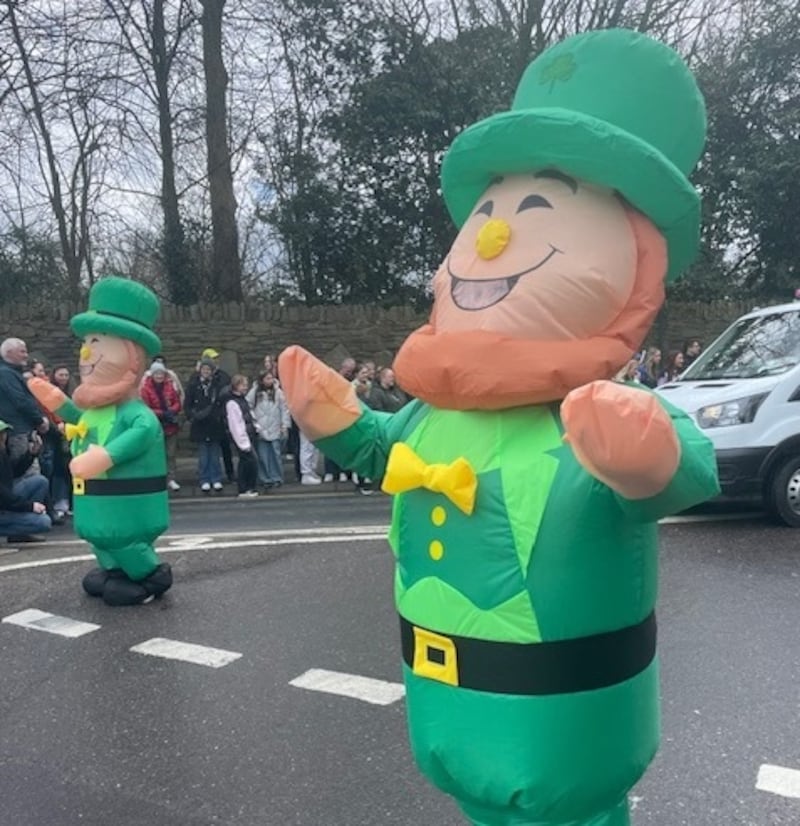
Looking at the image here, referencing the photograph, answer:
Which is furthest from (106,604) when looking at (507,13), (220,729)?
(507,13)

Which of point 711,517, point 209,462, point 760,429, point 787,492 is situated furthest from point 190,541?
point 787,492

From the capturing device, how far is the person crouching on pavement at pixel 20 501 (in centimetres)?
811

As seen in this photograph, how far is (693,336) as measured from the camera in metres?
17.2

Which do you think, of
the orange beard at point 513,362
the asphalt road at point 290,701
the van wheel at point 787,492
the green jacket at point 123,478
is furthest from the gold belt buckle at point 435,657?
the van wheel at point 787,492

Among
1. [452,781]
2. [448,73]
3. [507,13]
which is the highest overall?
[507,13]

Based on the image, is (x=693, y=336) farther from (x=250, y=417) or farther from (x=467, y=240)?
(x=467, y=240)

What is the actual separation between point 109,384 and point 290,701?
2.41 m

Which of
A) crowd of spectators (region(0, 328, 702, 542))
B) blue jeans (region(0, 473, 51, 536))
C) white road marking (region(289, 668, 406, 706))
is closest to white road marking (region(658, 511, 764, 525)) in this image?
crowd of spectators (region(0, 328, 702, 542))

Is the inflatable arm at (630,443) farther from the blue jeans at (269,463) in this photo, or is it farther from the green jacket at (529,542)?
the blue jeans at (269,463)

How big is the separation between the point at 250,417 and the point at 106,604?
5.24 metres

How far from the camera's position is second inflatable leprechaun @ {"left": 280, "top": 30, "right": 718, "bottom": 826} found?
2.19 m

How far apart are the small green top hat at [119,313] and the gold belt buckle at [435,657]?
3.96 metres

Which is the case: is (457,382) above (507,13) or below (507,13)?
below

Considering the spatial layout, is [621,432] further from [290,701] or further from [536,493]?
[290,701]
